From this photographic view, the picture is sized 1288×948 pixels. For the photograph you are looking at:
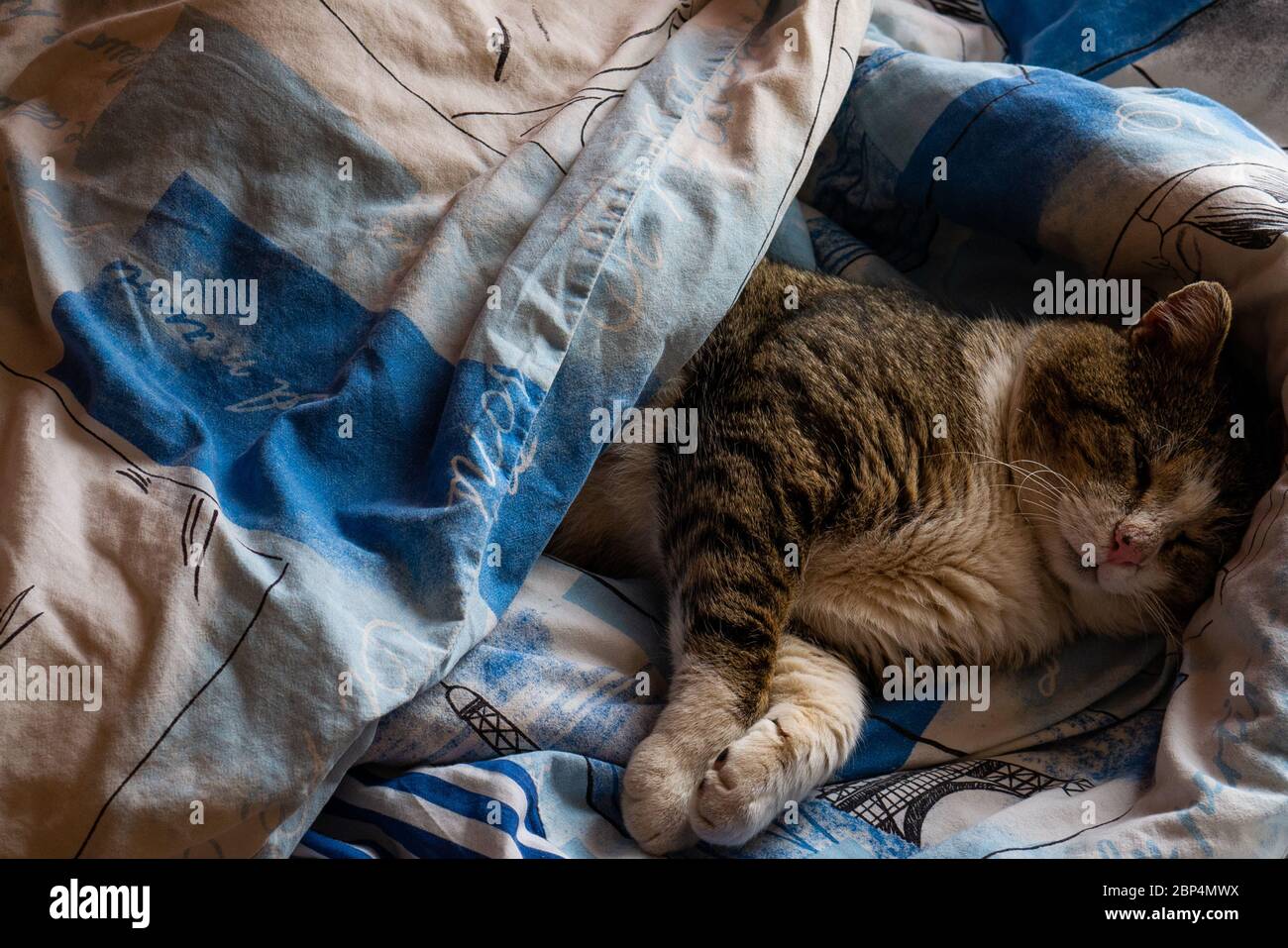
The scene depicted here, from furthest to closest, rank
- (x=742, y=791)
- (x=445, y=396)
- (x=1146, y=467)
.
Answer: (x=1146, y=467)
(x=445, y=396)
(x=742, y=791)

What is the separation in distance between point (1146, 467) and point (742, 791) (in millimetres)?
776

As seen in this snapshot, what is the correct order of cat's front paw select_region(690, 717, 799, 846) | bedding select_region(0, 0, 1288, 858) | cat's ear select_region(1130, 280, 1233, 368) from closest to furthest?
bedding select_region(0, 0, 1288, 858) < cat's front paw select_region(690, 717, 799, 846) < cat's ear select_region(1130, 280, 1233, 368)

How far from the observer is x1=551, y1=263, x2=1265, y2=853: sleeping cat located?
4.32 ft

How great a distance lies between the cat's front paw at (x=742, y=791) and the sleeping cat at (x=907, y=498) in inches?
1.8

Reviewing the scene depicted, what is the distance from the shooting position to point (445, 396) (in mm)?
1262

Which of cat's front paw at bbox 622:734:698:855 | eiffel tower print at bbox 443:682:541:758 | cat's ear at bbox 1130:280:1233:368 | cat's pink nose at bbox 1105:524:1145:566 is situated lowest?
cat's front paw at bbox 622:734:698:855

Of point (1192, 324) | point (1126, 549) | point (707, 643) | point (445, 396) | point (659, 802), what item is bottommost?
point (659, 802)

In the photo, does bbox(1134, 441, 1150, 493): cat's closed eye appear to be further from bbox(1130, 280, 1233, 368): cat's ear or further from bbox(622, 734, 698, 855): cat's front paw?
bbox(622, 734, 698, 855): cat's front paw

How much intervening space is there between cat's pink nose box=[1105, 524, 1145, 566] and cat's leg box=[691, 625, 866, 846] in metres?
0.41

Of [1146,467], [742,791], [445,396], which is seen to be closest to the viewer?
[742,791]

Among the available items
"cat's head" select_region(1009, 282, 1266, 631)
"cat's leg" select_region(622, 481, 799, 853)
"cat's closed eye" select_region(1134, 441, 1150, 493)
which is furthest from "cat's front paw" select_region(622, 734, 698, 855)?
"cat's closed eye" select_region(1134, 441, 1150, 493)

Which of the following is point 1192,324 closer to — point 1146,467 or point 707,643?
point 1146,467

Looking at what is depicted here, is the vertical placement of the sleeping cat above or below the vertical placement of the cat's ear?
below

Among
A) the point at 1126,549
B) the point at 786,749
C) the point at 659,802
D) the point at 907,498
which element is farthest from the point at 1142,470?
the point at 659,802
